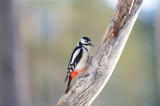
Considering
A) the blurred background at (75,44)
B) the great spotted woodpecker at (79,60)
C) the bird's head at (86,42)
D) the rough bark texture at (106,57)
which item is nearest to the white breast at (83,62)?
the great spotted woodpecker at (79,60)

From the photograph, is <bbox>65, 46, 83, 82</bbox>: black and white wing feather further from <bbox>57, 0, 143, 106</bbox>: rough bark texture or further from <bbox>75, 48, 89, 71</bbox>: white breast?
<bbox>57, 0, 143, 106</bbox>: rough bark texture

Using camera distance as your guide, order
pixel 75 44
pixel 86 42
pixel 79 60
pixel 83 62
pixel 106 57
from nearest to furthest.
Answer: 1. pixel 106 57
2. pixel 83 62
3. pixel 79 60
4. pixel 86 42
5. pixel 75 44

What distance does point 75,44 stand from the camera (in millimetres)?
16922

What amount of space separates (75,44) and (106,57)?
12227 millimetres

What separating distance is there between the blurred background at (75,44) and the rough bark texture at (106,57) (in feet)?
27.4

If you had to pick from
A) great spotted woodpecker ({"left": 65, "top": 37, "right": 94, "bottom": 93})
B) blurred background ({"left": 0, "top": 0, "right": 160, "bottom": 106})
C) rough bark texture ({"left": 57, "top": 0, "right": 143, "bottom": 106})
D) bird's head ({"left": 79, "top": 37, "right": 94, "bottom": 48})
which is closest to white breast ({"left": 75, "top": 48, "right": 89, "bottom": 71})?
great spotted woodpecker ({"left": 65, "top": 37, "right": 94, "bottom": 93})

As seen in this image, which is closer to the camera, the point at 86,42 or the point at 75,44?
the point at 86,42

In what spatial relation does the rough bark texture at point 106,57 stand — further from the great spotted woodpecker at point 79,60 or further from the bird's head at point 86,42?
the bird's head at point 86,42

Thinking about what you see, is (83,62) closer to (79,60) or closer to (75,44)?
(79,60)

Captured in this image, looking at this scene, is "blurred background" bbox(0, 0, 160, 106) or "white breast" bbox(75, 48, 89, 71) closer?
"white breast" bbox(75, 48, 89, 71)

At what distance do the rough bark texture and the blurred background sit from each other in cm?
836

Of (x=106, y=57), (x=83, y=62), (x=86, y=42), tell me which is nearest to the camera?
(x=106, y=57)

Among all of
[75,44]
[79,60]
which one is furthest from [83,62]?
[75,44]

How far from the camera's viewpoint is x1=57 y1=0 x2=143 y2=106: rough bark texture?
4.70 meters
